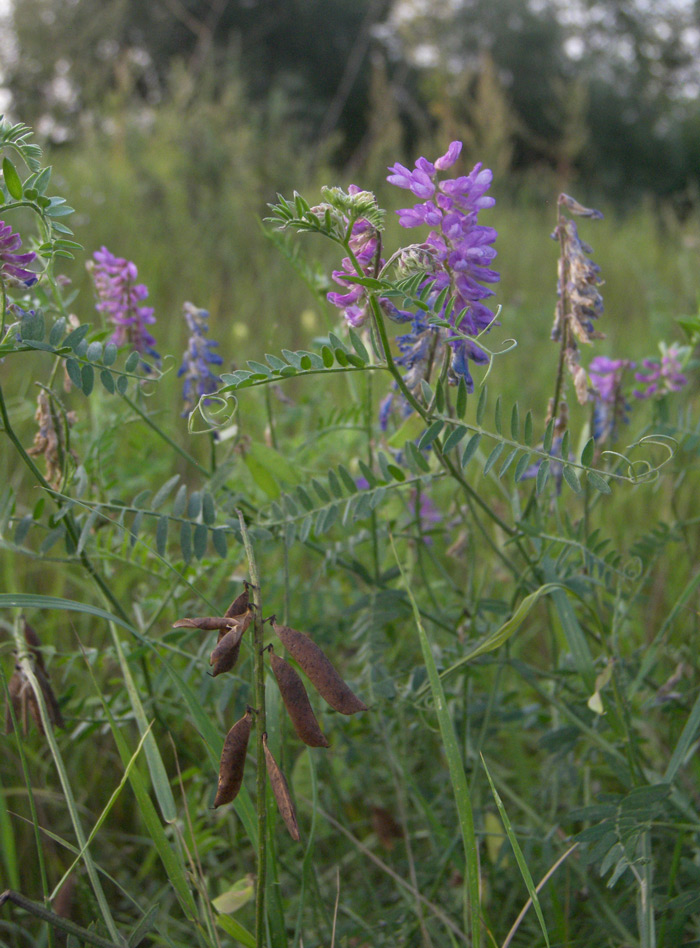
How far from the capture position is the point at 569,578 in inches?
39.2

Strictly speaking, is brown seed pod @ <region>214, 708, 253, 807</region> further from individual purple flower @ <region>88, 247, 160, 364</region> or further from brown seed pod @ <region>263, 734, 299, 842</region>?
individual purple flower @ <region>88, 247, 160, 364</region>

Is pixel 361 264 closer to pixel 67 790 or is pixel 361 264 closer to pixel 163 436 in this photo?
pixel 163 436

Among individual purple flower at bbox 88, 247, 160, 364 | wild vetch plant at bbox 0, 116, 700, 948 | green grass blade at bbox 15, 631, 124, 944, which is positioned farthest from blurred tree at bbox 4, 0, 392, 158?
green grass blade at bbox 15, 631, 124, 944

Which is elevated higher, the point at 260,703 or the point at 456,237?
the point at 456,237

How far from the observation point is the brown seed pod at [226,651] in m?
0.58

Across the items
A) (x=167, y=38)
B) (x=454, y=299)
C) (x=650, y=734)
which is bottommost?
(x=650, y=734)

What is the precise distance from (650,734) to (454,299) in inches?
34.1

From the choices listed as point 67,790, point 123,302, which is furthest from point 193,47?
point 67,790

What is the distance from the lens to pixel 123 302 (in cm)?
110

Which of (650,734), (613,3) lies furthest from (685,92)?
(650,734)

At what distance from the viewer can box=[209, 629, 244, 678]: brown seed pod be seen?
1.91 feet

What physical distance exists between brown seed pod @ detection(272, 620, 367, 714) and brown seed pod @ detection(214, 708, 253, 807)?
6 cm

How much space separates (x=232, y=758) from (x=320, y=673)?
3.6 inches

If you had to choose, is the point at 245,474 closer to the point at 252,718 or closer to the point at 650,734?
the point at 252,718
